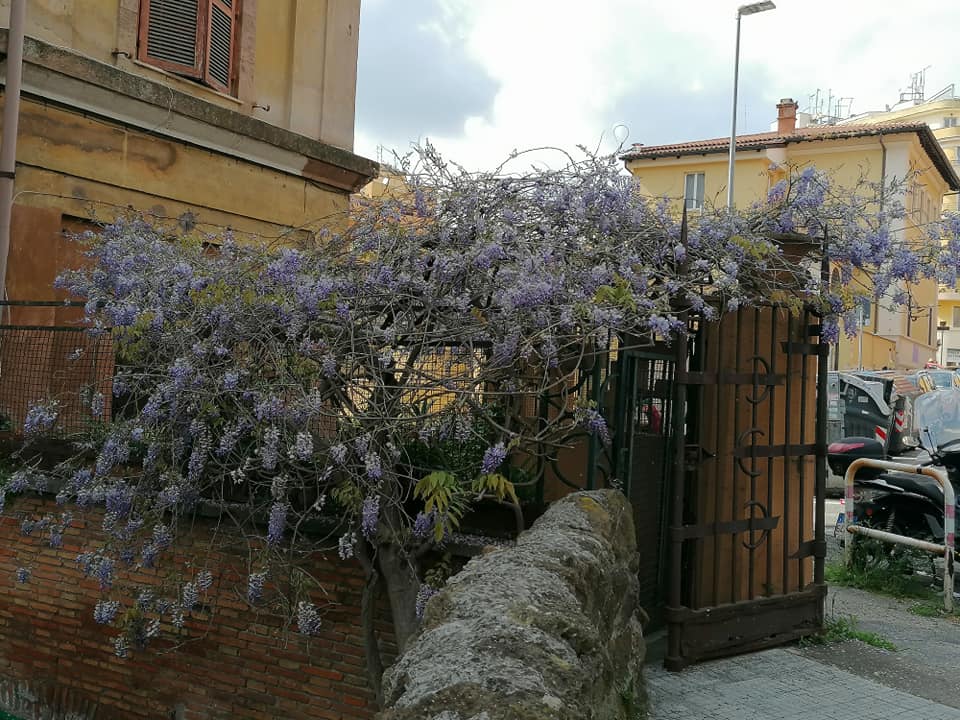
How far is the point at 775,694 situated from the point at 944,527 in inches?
162

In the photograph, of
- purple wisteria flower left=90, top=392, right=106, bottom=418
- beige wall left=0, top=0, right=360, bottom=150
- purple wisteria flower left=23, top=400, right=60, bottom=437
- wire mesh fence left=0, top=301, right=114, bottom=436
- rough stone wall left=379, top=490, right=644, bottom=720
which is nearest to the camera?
rough stone wall left=379, top=490, right=644, bottom=720

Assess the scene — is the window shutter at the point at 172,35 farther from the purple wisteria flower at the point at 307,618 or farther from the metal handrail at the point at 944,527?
the metal handrail at the point at 944,527

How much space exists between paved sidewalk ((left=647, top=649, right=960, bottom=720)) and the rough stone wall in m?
0.95

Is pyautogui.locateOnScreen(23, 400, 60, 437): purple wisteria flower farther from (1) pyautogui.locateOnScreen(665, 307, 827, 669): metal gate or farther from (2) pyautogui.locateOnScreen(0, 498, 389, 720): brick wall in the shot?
(1) pyautogui.locateOnScreen(665, 307, 827, 669): metal gate

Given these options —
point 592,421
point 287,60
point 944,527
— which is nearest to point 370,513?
point 592,421

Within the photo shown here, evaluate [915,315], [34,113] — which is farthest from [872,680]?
[34,113]

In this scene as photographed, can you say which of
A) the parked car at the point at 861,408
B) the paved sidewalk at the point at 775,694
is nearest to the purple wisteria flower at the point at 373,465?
the paved sidewalk at the point at 775,694

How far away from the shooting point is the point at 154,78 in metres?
9.52

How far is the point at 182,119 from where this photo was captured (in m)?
9.54

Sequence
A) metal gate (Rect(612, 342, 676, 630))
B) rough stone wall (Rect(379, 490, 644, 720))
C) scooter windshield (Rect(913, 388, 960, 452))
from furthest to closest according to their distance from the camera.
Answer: scooter windshield (Rect(913, 388, 960, 452))
metal gate (Rect(612, 342, 676, 630))
rough stone wall (Rect(379, 490, 644, 720))

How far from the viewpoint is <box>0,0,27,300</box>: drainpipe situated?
25.4ft

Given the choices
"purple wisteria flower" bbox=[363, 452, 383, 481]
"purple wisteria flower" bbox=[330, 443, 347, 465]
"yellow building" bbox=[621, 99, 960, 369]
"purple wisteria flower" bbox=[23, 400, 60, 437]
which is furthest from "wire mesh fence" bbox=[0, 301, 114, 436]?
"yellow building" bbox=[621, 99, 960, 369]

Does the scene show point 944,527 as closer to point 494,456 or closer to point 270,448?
point 494,456

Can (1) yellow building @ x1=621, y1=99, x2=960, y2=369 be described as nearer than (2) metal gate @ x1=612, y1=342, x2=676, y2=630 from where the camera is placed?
No
